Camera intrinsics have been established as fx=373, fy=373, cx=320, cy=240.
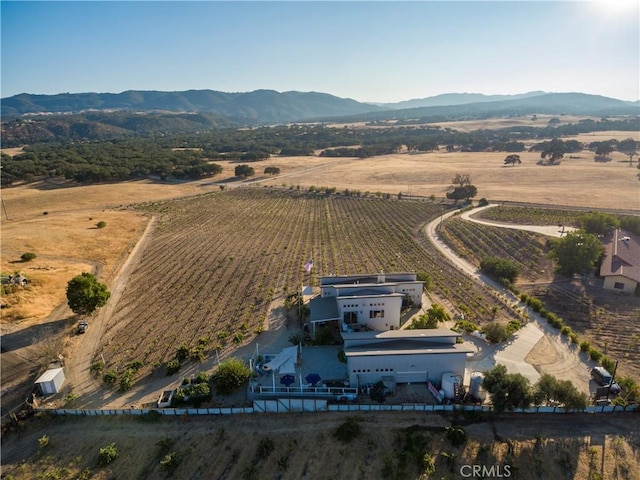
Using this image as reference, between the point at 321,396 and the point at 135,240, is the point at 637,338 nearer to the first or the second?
the point at 321,396

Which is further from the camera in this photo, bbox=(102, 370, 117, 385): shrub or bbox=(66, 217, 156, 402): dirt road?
bbox=(66, 217, 156, 402): dirt road

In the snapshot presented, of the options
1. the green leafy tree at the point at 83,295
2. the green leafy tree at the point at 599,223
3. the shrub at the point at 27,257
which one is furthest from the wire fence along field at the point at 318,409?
the shrub at the point at 27,257

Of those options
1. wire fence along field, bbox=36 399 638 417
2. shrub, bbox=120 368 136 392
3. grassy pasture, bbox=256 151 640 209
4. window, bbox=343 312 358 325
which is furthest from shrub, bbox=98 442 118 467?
grassy pasture, bbox=256 151 640 209

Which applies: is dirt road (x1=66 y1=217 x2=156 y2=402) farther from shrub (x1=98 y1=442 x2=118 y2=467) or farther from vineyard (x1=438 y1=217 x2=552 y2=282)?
vineyard (x1=438 y1=217 x2=552 y2=282)

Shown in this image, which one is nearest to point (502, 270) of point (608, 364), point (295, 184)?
point (608, 364)

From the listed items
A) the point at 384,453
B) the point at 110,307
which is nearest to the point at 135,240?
the point at 110,307

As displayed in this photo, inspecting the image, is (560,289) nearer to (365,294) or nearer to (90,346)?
(365,294)
